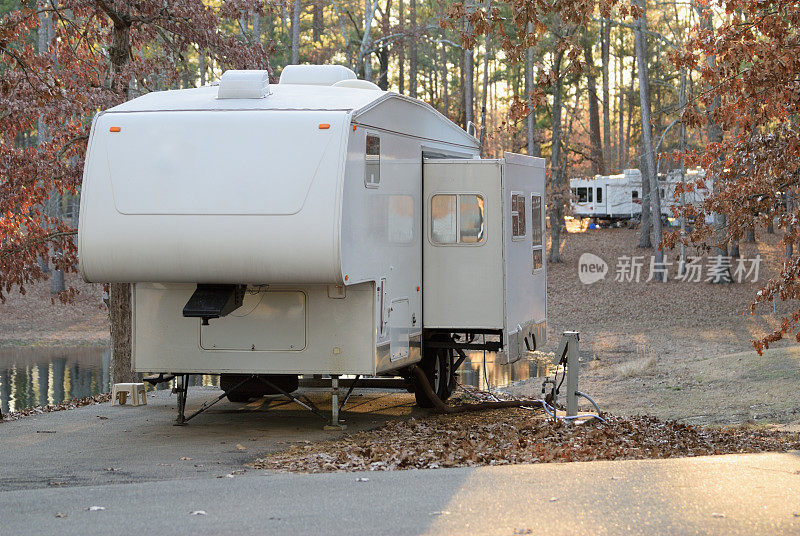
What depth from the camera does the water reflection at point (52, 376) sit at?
19969mm

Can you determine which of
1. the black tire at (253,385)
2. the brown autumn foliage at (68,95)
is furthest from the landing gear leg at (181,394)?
the brown autumn foliage at (68,95)

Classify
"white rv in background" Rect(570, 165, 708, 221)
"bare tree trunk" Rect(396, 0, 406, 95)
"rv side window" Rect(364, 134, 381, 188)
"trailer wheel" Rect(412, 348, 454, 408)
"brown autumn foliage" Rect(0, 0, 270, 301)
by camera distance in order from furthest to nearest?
"white rv in background" Rect(570, 165, 708, 221) < "bare tree trunk" Rect(396, 0, 406, 95) < "brown autumn foliage" Rect(0, 0, 270, 301) < "trailer wheel" Rect(412, 348, 454, 408) < "rv side window" Rect(364, 134, 381, 188)

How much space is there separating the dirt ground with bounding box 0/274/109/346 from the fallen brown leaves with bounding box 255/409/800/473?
67.7 feet

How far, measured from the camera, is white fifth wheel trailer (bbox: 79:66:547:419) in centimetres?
981

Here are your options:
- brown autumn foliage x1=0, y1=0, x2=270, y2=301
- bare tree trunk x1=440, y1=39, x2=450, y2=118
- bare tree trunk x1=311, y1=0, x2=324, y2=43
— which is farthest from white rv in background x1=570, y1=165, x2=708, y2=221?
brown autumn foliage x1=0, y1=0, x2=270, y2=301

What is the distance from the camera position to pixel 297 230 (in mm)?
9719

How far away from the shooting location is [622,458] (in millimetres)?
9242

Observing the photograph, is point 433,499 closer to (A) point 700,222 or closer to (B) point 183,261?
(B) point 183,261

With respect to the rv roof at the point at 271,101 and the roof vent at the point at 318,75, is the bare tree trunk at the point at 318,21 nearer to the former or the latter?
the roof vent at the point at 318,75

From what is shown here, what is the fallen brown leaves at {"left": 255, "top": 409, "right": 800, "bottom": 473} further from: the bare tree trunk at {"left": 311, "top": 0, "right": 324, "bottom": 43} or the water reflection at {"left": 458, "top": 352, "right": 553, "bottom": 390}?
the bare tree trunk at {"left": 311, "top": 0, "right": 324, "bottom": 43}

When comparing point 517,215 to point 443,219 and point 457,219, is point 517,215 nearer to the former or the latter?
point 457,219

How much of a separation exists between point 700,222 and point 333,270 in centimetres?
834

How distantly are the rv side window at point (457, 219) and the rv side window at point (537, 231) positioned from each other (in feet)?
5.26

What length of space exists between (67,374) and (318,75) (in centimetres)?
1338
